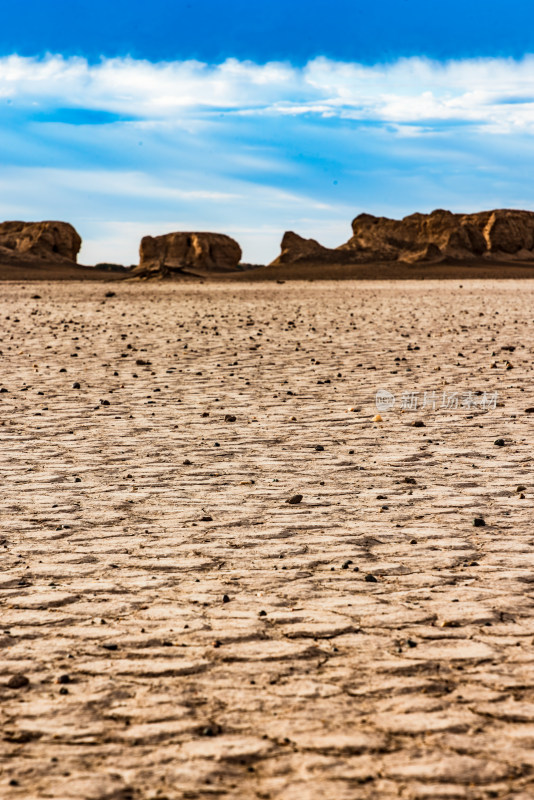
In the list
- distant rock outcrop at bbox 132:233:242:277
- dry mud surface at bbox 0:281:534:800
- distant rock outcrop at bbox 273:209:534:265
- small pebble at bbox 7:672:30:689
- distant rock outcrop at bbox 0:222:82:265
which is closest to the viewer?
dry mud surface at bbox 0:281:534:800

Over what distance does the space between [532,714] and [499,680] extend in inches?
11.9

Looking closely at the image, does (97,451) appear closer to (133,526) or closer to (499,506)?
(133,526)

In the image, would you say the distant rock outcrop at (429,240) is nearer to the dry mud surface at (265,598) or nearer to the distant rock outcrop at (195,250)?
the distant rock outcrop at (195,250)

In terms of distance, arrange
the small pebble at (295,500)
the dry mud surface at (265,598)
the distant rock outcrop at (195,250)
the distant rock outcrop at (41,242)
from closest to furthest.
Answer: the dry mud surface at (265,598) → the small pebble at (295,500) → the distant rock outcrop at (195,250) → the distant rock outcrop at (41,242)

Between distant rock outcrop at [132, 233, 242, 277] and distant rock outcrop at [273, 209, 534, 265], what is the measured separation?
65.5 feet

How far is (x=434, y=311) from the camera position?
83.4 feet

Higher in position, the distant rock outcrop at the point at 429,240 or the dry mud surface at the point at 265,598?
the distant rock outcrop at the point at 429,240

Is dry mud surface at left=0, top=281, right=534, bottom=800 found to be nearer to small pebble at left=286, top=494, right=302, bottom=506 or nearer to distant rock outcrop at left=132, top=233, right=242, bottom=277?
small pebble at left=286, top=494, right=302, bottom=506

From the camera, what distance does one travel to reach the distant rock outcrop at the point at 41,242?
375 feet

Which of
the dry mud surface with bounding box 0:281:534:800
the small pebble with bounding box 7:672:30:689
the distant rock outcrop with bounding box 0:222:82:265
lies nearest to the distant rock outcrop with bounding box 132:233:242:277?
the distant rock outcrop with bounding box 0:222:82:265

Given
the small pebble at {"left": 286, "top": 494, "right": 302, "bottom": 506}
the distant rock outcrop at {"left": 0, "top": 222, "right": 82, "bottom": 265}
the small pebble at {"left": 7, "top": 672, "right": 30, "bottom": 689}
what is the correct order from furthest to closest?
the distant rock outcrop at {"left": 0, "top": 222, "right": 82, "bottom": 265} → the small pebble at {"left": 286, "top": 494, "right": 302, "bottom": 506} → the small pebble at {"left": 7, "top": 672, "right": 30, "bottom": 689}

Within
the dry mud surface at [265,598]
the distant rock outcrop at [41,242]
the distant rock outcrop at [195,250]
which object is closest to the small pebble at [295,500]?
the dry mud surface at [265,598]

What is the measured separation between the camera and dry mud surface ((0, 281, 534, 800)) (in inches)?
132

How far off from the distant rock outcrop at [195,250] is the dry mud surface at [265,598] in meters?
99.1
